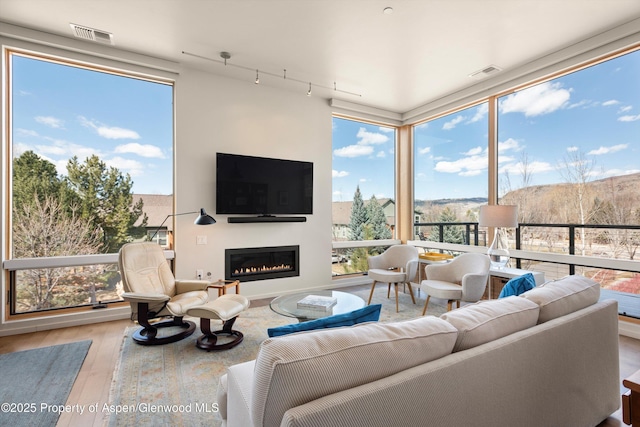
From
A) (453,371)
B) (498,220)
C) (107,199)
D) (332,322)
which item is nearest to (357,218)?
(498,220)

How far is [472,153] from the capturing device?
192 inches

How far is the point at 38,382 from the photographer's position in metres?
2.29

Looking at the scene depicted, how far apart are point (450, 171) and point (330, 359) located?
4.99 metres

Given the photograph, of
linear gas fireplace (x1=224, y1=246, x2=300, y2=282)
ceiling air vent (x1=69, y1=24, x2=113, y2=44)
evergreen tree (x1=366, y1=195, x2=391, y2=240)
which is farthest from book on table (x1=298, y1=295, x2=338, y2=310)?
ceiling air vent (x1=69, y1=24, x2=113, y2=44)

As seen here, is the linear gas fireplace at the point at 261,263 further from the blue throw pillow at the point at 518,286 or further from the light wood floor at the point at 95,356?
the blue throw pillow at the point at 518,286

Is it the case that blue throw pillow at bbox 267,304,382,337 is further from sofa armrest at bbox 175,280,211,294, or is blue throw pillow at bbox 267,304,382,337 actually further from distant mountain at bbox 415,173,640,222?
distant mountain at bbox 415,173,640,222

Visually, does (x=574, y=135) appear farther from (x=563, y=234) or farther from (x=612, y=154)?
(x=563, y=234)

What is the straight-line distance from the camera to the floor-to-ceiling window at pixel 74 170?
3.36m

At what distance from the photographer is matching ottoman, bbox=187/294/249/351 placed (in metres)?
2.72

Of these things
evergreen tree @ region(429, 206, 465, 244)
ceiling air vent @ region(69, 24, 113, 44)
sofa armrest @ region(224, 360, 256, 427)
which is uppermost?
ceiling air vent @ region(69, 24, 113, 44)

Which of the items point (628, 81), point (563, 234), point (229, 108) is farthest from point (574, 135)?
point (229, 108)

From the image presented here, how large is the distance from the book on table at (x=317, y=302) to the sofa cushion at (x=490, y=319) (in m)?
1.50

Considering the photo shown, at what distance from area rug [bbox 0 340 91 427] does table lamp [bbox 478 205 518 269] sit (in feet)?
13.9

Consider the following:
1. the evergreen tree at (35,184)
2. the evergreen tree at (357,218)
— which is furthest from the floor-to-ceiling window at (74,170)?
the evergreen tree at (357,218)
